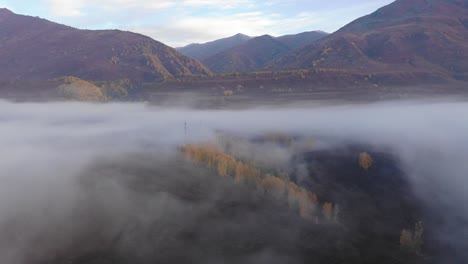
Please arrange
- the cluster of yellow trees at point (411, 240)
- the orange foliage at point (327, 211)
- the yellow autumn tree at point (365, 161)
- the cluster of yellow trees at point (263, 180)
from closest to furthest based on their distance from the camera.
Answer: the cluster of yellow trees at point (411, 240), the orange foliage at point (327, 211), the cluster of yellow trees at point (263, 180), the yellow autumn tree at point (365, 161)

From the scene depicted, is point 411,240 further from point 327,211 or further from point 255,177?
point 255,177

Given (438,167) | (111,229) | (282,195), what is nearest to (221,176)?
(282,195)

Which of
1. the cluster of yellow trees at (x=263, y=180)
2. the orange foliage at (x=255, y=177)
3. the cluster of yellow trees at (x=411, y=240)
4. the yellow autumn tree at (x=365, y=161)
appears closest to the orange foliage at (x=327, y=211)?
the cluster of yellow trees at (x=263, y=180)

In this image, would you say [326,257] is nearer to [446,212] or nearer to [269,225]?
[269,225]

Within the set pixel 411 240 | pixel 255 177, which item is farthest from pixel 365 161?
pixel 411 240

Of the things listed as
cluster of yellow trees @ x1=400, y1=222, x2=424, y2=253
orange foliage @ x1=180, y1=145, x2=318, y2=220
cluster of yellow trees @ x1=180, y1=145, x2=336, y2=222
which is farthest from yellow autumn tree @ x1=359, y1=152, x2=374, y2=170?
cluster of yellow trees @ x1=400, y1=222, x2=424, y2=253

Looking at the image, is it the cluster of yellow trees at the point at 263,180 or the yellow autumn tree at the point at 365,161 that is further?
the yellow autumn tree at the point at 365,161

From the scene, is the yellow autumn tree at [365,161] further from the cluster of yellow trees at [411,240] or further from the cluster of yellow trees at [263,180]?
the cluster of yellow trees at [411,240]

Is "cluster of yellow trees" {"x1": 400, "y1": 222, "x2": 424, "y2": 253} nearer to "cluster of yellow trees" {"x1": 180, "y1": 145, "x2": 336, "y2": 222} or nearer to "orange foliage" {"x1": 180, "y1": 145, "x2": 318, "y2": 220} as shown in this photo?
"cluster of yellow trees" {"x1": 180, "y1": 145, "x2": 336, "y2": 222}
